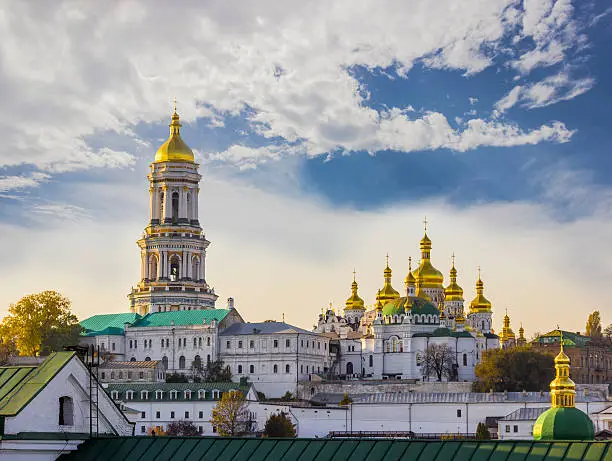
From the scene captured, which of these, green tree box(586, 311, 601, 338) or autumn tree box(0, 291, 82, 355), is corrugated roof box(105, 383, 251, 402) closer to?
autumn tree box(0, 291, 82, 355)

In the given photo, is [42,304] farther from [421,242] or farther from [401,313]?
[421,242]

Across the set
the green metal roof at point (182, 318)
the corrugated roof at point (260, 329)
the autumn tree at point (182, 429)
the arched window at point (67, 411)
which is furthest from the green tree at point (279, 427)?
the arched window at point (67, 411)

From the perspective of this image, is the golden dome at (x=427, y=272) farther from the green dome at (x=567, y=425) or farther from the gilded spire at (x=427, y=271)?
the green dome at (x=567, y=425)

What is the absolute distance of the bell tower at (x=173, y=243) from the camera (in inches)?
6063

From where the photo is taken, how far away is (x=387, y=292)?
157125mm

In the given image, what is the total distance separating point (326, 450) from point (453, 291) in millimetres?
141988

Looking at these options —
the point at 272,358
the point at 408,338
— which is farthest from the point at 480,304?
the point at 272,358

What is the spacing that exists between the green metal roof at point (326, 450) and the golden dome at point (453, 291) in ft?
459

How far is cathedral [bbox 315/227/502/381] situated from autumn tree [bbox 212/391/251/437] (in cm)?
3216

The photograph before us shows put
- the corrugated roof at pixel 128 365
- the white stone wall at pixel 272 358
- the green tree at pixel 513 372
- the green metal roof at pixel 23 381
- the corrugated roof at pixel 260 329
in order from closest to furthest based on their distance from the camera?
the green metal roof at pixel 23 381 < the green tree at pixel 513 372 < the corrugated roof at pixel 128 365 < the white stone wall at pixel 272 358 < the corrugated roof at pixel 260 329

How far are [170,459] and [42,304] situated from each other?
113748 millimetres

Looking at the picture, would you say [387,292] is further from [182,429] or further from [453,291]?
[182,429]

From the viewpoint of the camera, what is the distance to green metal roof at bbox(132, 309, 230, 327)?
468 ft

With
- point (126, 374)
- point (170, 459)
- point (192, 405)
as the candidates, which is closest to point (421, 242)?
point (126, 374)
